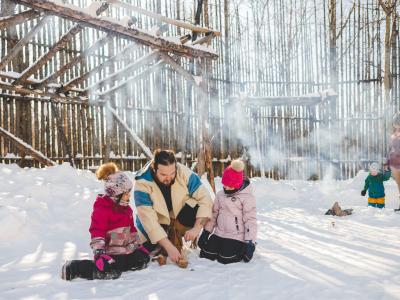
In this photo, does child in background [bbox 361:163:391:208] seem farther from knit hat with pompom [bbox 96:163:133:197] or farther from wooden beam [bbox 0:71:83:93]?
wooden beam [bbox 0:71:83:93]

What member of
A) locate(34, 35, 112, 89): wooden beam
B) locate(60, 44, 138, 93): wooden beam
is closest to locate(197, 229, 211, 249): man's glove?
locate(34, 35, 112, 89): wooden beam

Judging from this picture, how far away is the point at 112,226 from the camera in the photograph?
3215 millimetres

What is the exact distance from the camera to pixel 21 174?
6.38 m

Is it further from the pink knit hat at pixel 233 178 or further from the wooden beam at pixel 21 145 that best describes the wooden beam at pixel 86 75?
the pink knit hat at pixel 233 178

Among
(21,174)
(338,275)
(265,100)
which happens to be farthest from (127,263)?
(265,100)

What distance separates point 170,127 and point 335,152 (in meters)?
5.29

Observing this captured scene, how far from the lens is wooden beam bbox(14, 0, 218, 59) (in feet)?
14.1

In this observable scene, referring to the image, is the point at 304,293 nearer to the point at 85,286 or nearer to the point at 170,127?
the point at 85,286

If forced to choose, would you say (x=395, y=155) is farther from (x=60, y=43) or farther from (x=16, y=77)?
(x=16, y=77)

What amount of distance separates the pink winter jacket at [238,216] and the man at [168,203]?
171 mm

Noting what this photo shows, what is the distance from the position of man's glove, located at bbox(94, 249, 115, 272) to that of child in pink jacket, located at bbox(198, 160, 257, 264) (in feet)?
3.21

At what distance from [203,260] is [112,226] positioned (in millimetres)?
933

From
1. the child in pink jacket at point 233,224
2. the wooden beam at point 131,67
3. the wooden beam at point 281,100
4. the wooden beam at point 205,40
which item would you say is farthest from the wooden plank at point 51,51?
the wooden beam at point 281,100

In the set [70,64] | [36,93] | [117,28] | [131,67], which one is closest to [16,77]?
[36,93]
